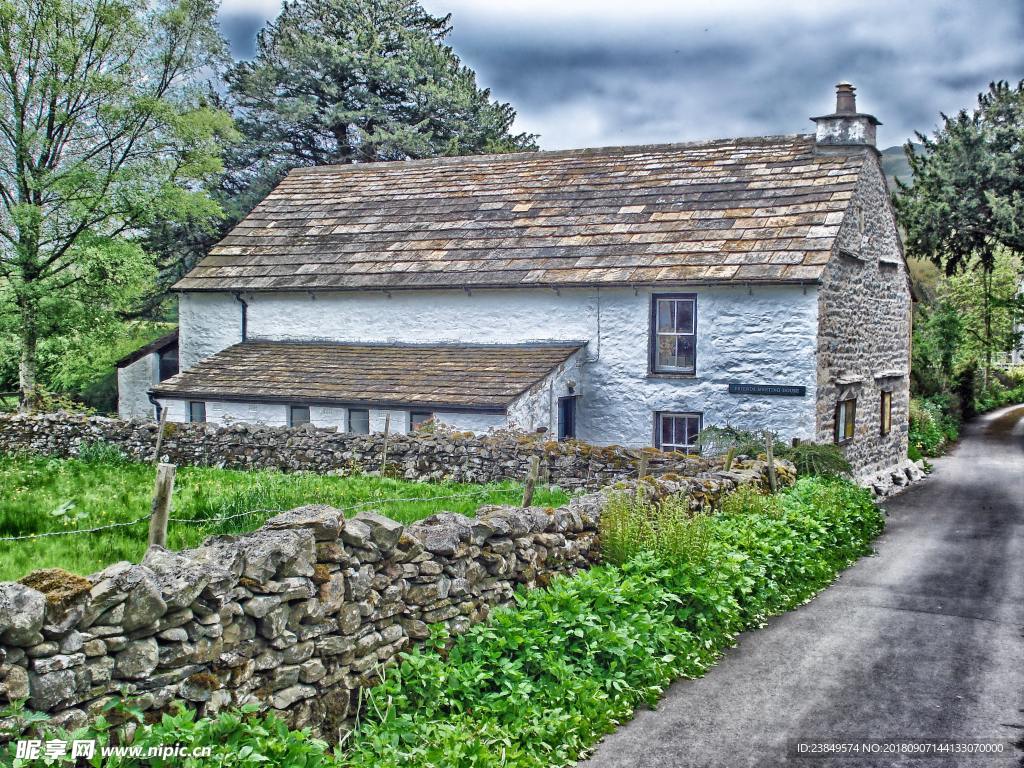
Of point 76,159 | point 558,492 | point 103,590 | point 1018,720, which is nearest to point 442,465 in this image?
point 558,492

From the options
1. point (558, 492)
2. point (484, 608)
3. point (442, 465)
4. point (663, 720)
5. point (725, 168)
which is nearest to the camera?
point (663, 720)

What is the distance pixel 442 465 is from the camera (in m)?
16.8

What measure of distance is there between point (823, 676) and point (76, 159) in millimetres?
22752

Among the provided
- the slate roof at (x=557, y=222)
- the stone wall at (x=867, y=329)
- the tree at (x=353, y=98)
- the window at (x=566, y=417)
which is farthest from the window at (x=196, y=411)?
the tree at (x=353, y=98)

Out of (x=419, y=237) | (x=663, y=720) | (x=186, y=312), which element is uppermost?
(x=419, y=237)

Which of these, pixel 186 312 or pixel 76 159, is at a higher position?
pixel 76 159

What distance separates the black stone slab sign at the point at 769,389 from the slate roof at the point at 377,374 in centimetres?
351

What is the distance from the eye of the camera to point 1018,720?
7.91 meters

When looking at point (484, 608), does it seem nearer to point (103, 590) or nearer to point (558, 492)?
point (103, 590)

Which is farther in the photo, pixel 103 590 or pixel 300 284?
pixel 300 284

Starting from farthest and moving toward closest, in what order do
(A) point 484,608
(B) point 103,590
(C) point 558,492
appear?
(C) point 558,492 → (A) point 484,608 → (B) point 103,590

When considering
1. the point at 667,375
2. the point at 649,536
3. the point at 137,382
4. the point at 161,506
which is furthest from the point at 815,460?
the point at 137,382

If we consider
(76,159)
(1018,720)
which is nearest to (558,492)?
(1018,720)

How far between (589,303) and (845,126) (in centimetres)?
748
